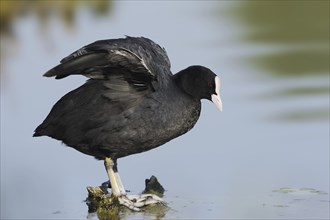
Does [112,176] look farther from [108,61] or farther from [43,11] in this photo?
[43,11]

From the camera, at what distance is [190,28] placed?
41.4ft

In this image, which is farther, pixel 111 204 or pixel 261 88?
pixel 261 88

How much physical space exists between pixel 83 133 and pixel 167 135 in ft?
1.74

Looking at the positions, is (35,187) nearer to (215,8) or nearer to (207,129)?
(207,129)

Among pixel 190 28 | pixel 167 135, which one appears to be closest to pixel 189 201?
pixel 167 135

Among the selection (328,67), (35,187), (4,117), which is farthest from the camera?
(328,67)

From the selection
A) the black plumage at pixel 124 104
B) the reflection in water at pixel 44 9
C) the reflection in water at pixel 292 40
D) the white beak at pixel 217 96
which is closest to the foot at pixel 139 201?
the black plumage at pixel 124 104

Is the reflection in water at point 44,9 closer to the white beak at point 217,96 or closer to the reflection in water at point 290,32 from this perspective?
the reflection in water at point 290,32

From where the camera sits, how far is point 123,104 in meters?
→ 6.81

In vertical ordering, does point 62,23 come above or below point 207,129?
above

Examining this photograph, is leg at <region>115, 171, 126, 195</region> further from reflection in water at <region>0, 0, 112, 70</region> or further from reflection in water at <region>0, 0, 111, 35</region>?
reflection in water at <region>0, 0, 111, 35</region>

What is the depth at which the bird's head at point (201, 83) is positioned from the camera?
6891 mm

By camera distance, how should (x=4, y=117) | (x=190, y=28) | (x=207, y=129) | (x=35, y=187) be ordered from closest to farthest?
(x=35, y=187)
(x=207, y=129)
(x=4, y=117)
(x=190, y=28)

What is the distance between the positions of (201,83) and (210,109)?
2.18 m
